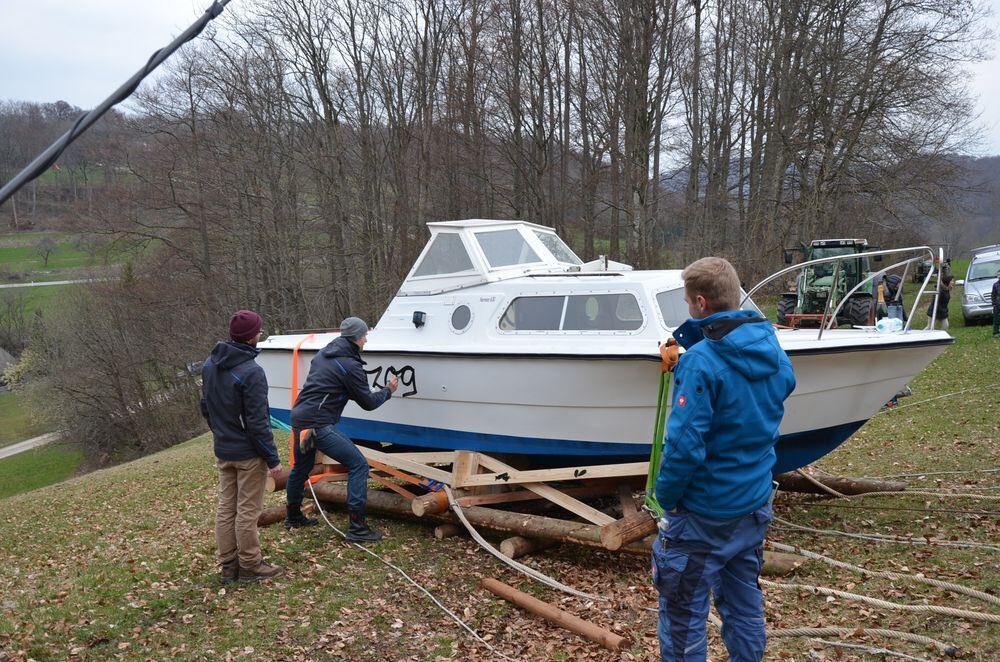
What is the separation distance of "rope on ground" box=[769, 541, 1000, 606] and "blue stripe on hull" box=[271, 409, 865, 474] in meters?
0.82

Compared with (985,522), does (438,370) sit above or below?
above

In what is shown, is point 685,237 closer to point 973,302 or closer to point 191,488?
point 973,302

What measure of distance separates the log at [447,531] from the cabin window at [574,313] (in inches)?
75.7

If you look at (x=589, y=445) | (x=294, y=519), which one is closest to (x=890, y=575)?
(x=589, y=445)

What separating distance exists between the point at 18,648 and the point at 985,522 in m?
7.14

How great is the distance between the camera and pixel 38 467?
1195 inches

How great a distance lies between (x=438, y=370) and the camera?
23.3 ft

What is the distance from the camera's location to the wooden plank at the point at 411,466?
23.4ft

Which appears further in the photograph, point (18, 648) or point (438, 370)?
point (438, 370)

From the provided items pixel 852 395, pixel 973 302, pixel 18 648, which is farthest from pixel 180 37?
pixel 973 302

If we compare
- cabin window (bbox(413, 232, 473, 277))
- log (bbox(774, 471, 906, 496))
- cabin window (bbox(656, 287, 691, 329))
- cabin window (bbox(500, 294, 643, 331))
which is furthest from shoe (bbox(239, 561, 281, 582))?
log (bbox(774, 471, 906, 496))

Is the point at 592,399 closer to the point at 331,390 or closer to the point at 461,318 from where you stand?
the point at 461,318

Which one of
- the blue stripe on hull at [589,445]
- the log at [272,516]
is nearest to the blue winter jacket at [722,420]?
the blue stripe on hull at [589,445]

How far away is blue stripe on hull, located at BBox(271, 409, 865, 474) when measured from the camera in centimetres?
635
